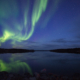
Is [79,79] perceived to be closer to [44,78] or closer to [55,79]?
[55,79]

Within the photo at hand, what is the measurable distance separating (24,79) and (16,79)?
690 millimetres

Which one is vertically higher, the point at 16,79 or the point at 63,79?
the point at 16,79

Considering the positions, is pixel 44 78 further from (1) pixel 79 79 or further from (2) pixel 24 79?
(1) pixel 79 79

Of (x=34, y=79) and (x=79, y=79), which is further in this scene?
(x=79, y=79)

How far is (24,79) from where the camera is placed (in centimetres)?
692

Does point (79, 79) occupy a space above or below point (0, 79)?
below

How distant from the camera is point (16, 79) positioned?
6.88 m

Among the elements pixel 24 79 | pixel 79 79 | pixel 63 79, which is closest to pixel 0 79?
pixel 24 79

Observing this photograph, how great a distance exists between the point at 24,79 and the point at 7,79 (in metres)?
1.46

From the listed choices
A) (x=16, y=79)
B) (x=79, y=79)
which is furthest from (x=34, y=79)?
(x=79, y=79)

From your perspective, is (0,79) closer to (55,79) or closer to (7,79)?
(7,79)

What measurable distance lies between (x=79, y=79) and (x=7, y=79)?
641cm

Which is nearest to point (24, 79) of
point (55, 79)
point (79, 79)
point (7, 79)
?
point (7, 79)

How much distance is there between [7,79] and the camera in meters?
6.82
